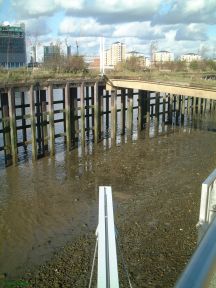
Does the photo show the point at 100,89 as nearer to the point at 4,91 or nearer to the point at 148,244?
the point at 4,91

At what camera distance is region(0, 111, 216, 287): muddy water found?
25.6ft

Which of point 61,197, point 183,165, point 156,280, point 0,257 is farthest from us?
point 183,165

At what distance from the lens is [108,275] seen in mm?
1468

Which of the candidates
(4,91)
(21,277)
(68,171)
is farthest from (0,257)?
(4,91)

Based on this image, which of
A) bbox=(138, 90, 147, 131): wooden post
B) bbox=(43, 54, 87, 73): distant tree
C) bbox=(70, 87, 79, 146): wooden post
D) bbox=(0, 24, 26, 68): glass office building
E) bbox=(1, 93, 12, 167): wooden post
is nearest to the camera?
bbox=(1, 93, 12, 167): wooden post

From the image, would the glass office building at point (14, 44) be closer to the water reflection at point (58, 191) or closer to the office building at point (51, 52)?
the office building at point (51, 52)

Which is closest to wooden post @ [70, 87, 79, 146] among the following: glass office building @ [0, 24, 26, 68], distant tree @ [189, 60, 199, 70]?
glass office building @ [0, 24, 26, 68]

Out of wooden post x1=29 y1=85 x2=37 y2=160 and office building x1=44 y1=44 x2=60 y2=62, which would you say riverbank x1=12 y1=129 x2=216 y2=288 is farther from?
office building x1=44 y1=44 x2=60 y2=62

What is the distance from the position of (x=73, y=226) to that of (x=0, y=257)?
2147 millimetres

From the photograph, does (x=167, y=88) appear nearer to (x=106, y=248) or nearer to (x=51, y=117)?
(x=51, y=117)

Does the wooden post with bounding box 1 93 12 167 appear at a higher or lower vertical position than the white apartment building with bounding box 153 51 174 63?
lower

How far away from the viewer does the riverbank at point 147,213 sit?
686 cm

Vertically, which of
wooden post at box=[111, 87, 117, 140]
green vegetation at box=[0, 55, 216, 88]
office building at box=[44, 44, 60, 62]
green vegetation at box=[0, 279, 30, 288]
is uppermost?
office building at box=[44, 44, 60, 62]

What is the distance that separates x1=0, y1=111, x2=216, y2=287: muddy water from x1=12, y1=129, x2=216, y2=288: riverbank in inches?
0.9
